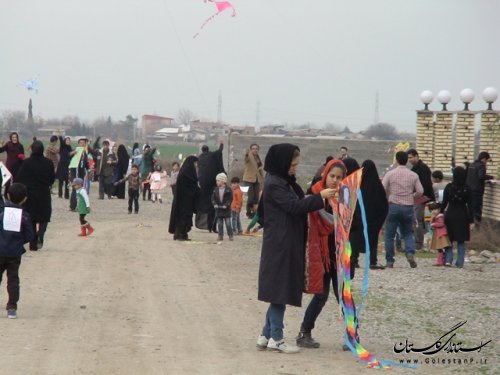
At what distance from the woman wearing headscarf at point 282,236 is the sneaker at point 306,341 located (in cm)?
47

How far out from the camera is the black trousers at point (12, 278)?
36.8ft

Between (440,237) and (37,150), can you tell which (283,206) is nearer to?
(37,150)

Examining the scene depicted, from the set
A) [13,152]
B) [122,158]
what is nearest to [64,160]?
[122,158]

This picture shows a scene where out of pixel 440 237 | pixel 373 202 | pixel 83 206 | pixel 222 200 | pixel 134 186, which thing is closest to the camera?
pixel 373 202

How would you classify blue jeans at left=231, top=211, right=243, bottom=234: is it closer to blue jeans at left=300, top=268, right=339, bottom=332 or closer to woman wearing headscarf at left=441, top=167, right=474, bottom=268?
woman wearing headscarf at left=441, top=167, right=474, bottom=268

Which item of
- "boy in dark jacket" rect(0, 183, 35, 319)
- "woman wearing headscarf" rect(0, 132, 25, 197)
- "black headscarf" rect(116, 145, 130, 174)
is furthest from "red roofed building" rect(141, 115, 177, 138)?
"boy in dark jacket" rect(0, 183, 35, 319)

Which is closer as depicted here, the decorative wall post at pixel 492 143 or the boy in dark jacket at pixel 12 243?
the boy in dark jacket at pixel 12 243

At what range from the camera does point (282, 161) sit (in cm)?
943

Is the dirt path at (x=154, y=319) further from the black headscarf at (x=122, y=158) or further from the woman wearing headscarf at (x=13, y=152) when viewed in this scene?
the black headscarf at (x=122, y=158)

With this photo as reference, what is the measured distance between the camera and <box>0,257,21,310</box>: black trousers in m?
11.2

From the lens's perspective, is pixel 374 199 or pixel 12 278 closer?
pixel 12 278

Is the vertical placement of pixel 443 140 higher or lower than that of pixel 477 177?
higher

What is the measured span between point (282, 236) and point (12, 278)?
317cm

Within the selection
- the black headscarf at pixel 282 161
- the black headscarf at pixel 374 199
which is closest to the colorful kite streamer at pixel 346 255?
the black headscarf at pixel 282 161
